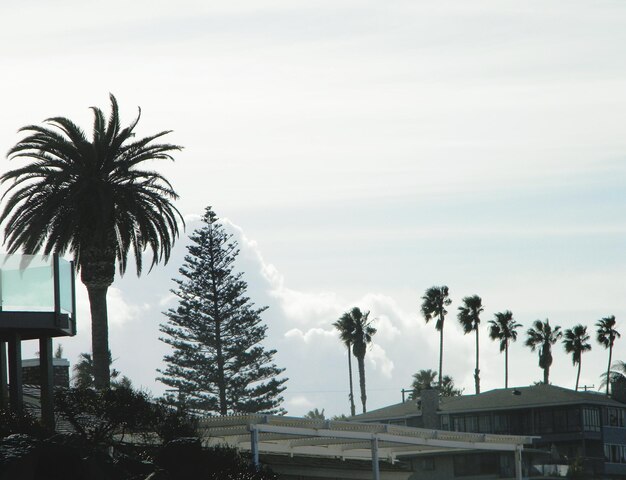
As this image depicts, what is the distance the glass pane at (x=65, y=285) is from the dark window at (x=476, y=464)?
160 ft

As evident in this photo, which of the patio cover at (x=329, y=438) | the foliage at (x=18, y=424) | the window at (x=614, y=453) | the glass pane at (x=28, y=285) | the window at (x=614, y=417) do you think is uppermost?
the glass pane at (x=28, y=285)

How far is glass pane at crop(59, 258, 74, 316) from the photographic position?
26391 mm

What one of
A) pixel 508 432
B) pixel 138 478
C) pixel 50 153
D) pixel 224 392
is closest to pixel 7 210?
pixel 50 153

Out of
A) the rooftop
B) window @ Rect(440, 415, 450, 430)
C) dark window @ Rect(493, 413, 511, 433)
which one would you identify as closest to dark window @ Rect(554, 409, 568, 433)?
the rooftop

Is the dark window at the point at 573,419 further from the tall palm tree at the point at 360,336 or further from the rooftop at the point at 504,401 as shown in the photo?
the tall palm tree at the point at 360,336

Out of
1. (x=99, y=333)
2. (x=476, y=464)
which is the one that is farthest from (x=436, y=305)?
(x=99, y=333)

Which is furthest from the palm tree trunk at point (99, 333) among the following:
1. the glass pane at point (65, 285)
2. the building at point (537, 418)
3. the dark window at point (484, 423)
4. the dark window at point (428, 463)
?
the dark window at point (484, 423)

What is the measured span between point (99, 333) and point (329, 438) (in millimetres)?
14132

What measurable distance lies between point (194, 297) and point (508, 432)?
2612 centimetres

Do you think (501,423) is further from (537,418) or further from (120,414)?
(120,414)

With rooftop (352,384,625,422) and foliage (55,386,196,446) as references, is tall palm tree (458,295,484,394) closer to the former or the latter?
rooftop (352,384,625,422)

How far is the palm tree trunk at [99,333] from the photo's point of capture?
44.3 meters

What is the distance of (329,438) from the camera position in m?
33.4

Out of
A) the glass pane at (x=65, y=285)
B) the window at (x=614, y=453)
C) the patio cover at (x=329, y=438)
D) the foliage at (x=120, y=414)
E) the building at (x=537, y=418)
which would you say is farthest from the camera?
the window at (x=614, y=453)
